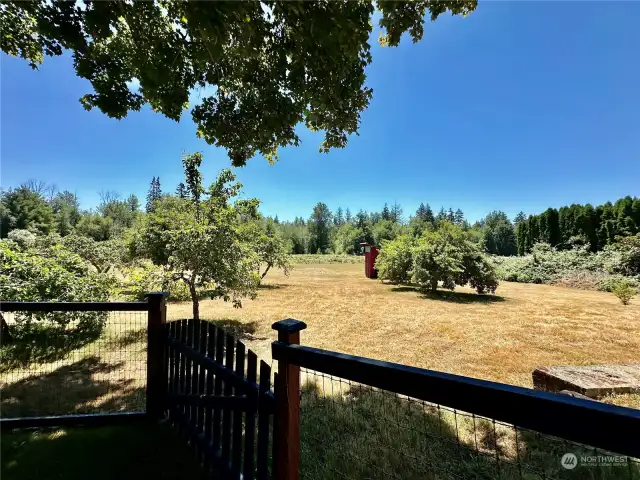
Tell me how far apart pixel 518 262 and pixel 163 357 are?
22.4m

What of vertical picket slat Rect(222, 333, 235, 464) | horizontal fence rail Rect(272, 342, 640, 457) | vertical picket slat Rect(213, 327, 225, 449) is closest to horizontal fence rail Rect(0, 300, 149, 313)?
vertical picket slat Rect(213, 327, 225, 449)

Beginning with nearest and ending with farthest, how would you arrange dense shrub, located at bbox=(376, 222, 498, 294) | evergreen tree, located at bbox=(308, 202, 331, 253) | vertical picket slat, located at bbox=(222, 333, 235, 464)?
vertical picket slat, located at bbox=(222, 333, 235, 464) → dense shrub, located at bbox=(376, 222, 498, 294) → evergreen tree, located at bbox=(308, 202, 331, 253)

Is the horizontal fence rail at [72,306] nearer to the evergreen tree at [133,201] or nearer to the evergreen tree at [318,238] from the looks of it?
the evergreen tree at [318,238]

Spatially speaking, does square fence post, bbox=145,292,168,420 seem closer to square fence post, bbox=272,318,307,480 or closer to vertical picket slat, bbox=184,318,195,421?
vertical picket slat, bbox=184,318,195,421

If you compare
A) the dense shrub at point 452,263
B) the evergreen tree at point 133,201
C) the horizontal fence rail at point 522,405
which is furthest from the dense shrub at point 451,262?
the evergreen tree at point 133,201

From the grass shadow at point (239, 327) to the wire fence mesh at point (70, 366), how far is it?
1.57 metres

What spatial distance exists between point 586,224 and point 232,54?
27246 millimetres

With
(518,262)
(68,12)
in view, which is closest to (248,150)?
(68,12)

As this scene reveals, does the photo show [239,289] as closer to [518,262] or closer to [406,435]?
[406,435]

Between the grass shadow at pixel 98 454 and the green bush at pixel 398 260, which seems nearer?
the grass shadow at pixel 98 454

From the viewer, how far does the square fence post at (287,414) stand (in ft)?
4.69

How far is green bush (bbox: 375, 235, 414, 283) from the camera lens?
12430mm

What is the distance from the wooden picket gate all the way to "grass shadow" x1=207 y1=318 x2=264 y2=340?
10.8 feet

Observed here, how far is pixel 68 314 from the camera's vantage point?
4.82m
